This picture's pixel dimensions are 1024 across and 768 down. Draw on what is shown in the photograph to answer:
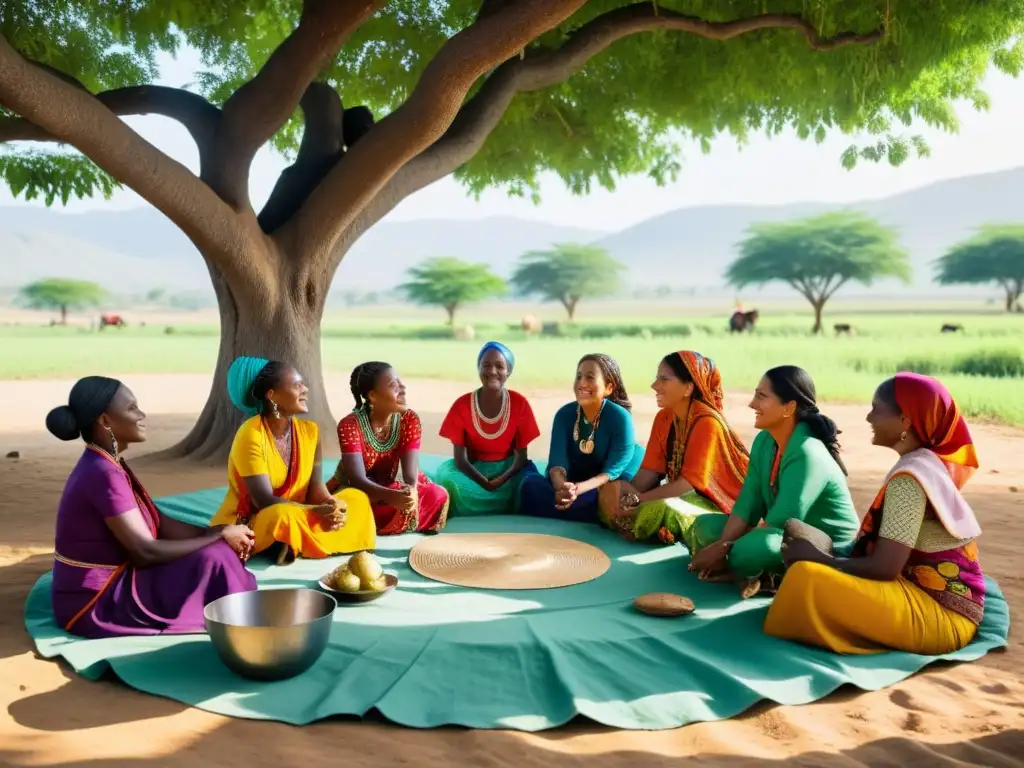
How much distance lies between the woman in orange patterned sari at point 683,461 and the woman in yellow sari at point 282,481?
1.59m

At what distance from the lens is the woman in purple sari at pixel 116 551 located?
11.2 feet

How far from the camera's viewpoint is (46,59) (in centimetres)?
873

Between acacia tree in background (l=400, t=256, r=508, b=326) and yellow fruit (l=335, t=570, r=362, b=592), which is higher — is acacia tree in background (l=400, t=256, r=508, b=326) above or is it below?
above

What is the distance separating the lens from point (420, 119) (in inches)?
249

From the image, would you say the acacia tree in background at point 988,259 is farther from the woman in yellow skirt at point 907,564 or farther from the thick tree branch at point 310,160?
the woman in yellow skirt at point 907,564

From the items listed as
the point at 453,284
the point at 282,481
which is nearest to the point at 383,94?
the point at 282,481

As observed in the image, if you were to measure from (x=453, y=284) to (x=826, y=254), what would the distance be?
69.9 ft

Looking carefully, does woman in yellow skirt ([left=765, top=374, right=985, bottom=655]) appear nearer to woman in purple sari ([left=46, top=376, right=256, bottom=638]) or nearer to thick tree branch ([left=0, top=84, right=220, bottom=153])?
woman in purple sari ([left=46, top=376, right=256, bottom=638])

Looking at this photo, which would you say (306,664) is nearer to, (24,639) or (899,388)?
(24,639)

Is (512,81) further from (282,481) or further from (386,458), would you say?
(282,481)

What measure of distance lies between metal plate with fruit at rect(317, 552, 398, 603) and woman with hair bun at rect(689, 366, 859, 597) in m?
1.52

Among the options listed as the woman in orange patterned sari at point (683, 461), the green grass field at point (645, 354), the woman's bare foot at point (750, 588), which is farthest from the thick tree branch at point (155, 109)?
the green grass field at point (645, 354)

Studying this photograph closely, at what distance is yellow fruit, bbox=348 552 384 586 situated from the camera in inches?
152

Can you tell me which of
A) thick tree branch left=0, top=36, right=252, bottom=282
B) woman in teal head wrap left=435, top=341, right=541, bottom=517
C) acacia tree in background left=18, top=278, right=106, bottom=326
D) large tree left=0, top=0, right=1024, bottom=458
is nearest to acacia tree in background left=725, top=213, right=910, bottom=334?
large tree left=0, top=0, right=1024, bottom=458
